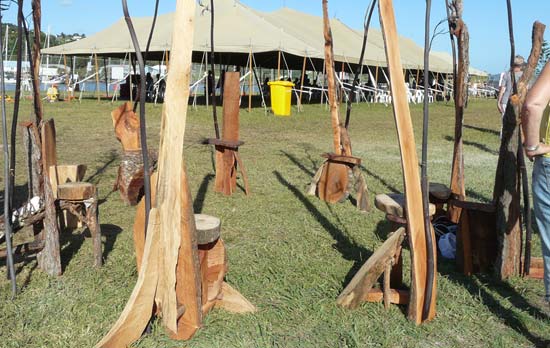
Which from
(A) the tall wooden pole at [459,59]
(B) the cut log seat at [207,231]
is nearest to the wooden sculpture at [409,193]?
(B) the cut log seat at [207,231]

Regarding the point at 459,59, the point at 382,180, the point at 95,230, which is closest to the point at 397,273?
the point at 459,59

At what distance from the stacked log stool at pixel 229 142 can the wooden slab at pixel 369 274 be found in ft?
10.9

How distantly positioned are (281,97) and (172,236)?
15400 millimetres

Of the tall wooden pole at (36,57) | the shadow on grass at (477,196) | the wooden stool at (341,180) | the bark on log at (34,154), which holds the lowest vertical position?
the shadow on grass at (477,196)

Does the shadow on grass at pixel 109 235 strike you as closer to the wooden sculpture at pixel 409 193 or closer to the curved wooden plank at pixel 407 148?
the wooden sculpture at pixel 409 193

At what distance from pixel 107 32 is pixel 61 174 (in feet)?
61.6

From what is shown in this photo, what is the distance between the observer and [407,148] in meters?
3.14

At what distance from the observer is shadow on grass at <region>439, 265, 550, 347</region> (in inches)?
131

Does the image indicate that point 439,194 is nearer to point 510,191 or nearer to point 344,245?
point 510,191

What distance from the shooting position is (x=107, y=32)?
885 inches

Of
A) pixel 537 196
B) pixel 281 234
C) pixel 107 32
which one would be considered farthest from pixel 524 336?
pixel 107 32

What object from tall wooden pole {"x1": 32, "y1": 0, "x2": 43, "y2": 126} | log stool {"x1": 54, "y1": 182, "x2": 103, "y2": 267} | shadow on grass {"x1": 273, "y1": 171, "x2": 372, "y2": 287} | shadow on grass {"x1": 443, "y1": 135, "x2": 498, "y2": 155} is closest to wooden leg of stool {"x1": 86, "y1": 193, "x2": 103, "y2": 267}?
log stool {"x1": 54, "y1": 182, "x2": 103, "y2": 267}

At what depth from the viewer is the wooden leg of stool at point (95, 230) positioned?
4148mm

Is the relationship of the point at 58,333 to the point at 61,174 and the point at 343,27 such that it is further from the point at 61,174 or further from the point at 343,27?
the point at 343,27
